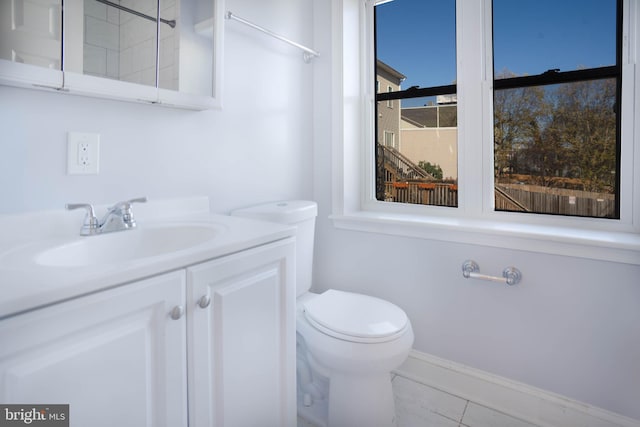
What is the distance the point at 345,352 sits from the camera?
4.13 ft

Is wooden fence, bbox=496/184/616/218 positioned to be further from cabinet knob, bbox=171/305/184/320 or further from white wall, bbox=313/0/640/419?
cabinet knob, bbox=171/305/184/320

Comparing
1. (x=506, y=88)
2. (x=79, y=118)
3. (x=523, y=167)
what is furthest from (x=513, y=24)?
(x=79, y=118)

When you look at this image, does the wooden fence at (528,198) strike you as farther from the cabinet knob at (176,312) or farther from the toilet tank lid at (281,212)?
the cabinet knob at (176,312)

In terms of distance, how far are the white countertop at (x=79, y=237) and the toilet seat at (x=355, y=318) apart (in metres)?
0.42

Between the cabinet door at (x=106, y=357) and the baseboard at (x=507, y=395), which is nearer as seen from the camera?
the cabinet door at (x=106, y=357)

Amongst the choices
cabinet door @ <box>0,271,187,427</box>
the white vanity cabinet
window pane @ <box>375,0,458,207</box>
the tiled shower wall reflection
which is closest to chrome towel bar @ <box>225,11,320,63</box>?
the tiled shower wall reflection

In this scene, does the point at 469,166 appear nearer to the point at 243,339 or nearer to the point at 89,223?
the point at 243,339

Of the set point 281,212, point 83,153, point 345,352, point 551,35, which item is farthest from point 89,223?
point 551,35

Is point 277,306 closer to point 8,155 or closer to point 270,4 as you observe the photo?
point 8,155

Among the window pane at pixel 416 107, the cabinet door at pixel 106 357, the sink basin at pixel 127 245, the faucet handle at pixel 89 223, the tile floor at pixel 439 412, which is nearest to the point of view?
the cabinet door at pixel 106 357

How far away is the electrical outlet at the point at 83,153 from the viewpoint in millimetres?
1078

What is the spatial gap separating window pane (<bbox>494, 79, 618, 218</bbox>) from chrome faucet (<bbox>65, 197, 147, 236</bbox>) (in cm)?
158

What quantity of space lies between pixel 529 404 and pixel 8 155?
6.66 feet

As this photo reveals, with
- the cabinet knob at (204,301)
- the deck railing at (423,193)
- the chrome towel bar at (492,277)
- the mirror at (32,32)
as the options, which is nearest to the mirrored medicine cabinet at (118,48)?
the mirror at (32,32)
